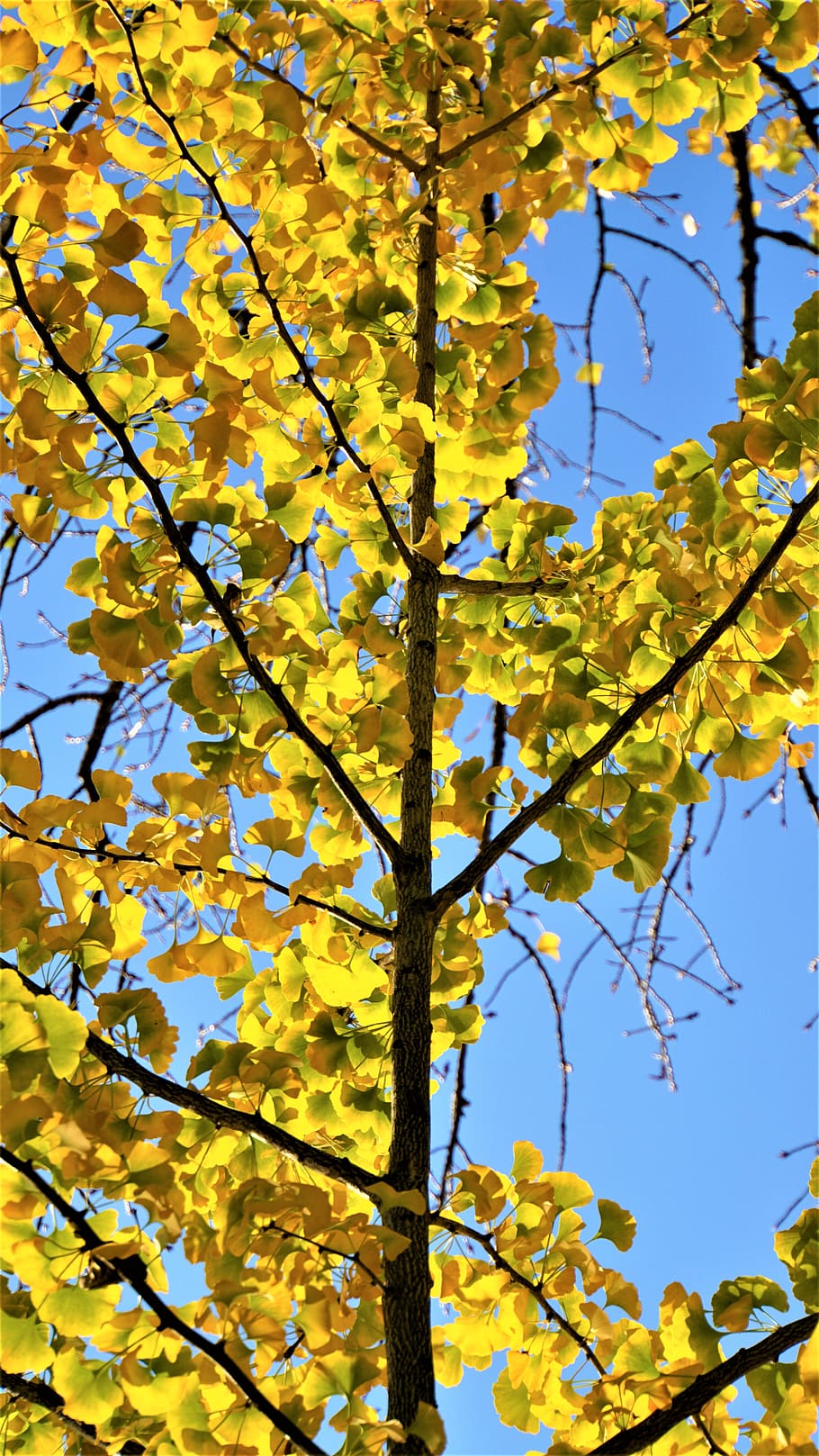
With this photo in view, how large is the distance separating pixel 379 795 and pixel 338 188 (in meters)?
0.82

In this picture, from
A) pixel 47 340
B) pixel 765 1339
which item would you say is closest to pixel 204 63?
pixel 47 340

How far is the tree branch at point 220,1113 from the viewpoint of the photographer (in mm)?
1077

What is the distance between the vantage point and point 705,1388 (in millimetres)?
1003

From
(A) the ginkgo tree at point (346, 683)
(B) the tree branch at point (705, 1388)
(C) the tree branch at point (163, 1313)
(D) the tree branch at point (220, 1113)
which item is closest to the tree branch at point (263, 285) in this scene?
(A) the ginkgo tree at point (346, 683)

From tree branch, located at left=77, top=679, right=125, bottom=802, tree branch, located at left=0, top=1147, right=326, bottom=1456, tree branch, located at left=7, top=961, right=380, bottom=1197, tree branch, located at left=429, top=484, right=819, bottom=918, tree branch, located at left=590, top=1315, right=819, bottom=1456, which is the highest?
tree branch, located at left=77, top=679, right=125, bottom=802

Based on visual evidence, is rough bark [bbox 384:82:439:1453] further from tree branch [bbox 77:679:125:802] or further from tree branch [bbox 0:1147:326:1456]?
tree branch [bbox 77:679:125:802]

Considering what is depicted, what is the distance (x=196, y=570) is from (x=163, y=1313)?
634mm

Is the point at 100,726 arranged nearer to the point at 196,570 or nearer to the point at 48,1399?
the point at 196,570

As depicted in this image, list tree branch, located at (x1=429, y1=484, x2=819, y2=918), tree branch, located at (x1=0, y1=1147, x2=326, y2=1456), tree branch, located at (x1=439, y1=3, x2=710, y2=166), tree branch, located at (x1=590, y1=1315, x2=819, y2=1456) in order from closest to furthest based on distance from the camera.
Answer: tree branch, located at (x1=0, y1=1147, x2=326, y2=1456) → tree branch, located at (x1=590, y1=1315, x2=819, y2=1456) → tree branch, located at (x1=429, y1=484, x2=819, y2=918) → tree branch, located at (x1=439, y1=3, x2=710, y2=166)

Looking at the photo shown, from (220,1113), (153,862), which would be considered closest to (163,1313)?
(220,1113)

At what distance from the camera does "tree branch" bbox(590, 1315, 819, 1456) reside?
0.99 m

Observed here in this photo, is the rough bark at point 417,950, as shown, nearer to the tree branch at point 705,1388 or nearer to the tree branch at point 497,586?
the tree branch at point 497,586

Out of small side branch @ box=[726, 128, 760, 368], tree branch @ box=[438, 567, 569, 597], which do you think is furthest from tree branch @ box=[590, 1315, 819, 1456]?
small side branch @ box=[726, 128, 760, 368]

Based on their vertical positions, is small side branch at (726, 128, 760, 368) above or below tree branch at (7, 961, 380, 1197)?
above
